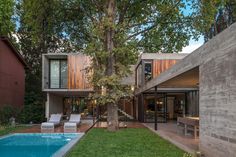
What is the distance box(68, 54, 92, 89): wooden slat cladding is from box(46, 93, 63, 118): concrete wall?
215 cm

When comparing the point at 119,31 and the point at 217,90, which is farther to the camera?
the point at 119,31

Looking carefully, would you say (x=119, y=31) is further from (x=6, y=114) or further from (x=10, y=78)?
(x=10, y=78)

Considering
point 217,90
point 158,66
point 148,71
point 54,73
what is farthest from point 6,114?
point 217,90

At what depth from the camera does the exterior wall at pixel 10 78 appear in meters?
26.2

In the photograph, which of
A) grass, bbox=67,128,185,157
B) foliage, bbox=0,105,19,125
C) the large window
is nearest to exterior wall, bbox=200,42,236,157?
grass, bbox=67,128,185,157

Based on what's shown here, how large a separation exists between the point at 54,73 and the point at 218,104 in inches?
813

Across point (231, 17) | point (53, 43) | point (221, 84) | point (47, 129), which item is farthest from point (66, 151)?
point (53, 43)

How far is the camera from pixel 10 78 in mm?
27969

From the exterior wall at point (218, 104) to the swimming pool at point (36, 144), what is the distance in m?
4.25

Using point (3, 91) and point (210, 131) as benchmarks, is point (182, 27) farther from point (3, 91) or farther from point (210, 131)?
point (210, 131)

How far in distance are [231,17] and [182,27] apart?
9250 mm

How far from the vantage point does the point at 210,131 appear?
9109 millimetres

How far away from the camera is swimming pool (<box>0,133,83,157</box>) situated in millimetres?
12312

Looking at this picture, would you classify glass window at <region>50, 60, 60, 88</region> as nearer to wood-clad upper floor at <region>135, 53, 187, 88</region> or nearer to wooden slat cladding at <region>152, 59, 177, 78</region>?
wood-clad upper floor at <region>135, 53, 187, 88</region>
